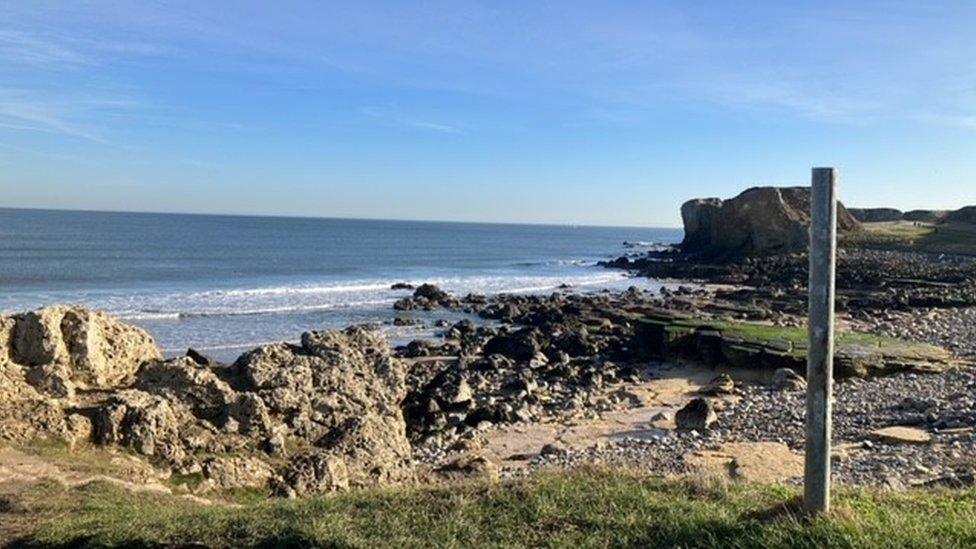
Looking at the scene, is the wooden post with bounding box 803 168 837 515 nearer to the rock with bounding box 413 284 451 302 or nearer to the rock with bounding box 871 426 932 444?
the rock with bounding box 871 426 932 444

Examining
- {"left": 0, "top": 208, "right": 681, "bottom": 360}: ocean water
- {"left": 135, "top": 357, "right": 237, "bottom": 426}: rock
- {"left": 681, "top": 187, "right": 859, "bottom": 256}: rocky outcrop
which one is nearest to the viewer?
{"left": 135, "top": 357, "right": 237, "bottom": 426}: rock

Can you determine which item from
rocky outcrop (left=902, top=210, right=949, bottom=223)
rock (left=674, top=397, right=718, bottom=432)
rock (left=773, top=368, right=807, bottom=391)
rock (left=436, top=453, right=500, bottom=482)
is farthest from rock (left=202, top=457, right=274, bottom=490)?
rocky outcrop (left=902, top=210, right=949, bottom=223)

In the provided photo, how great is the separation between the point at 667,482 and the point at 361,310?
35750 millimetres

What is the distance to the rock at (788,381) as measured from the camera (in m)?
21.7

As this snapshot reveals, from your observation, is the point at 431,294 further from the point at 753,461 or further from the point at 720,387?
the point at 753,461

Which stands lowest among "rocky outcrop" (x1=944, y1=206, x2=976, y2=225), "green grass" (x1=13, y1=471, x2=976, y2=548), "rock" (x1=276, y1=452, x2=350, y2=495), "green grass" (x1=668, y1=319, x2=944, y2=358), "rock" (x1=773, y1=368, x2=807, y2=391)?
"rock" (x1=773, y1=368, x2=807, y2=391)

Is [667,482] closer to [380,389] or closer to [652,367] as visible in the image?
[380,389]

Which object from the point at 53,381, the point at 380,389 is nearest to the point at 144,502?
the point at 53,381

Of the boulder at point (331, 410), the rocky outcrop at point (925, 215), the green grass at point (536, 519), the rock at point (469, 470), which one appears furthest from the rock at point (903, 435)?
the rocky outcrop at point (925, 215)

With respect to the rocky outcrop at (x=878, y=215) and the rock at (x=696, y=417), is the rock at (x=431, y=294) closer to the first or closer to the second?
the rock at (x=696, y=417)

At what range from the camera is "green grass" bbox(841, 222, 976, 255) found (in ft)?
241

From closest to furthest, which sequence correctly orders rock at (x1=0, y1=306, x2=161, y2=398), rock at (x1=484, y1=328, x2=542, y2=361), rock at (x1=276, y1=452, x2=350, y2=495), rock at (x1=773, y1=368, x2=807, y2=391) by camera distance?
rock at (x1=276, y1=452, x2=350, y2=495)
rock at (x1=0, y1=306, x2=161, y2=398)
rock at (x1=773, y1=368, x2=807, y2=391)
rock at (x1=484, y1=328, x2=542, y2=361)

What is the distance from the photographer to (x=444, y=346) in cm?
3042

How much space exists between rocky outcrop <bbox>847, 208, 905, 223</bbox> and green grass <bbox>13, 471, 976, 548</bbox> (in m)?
132
